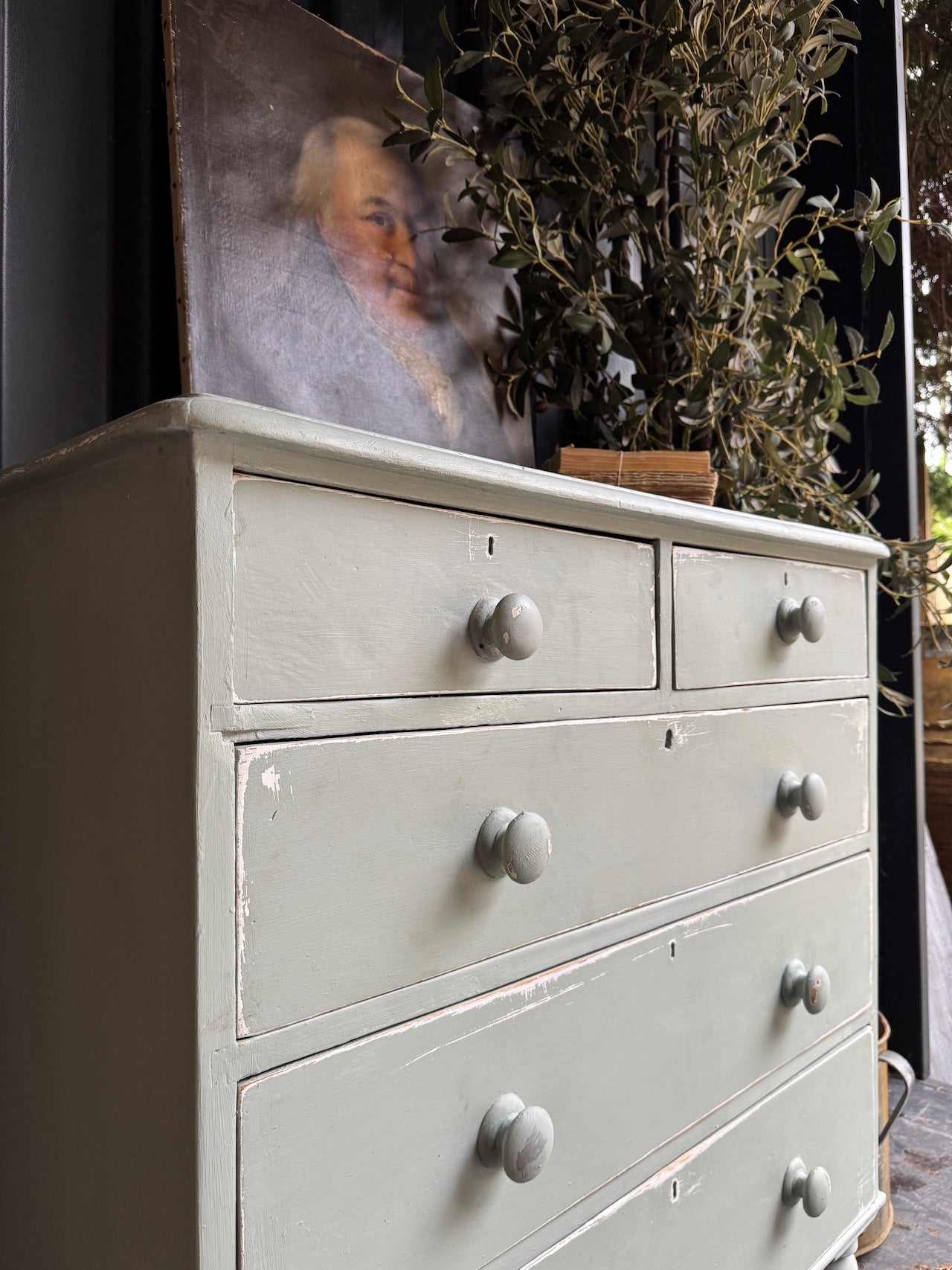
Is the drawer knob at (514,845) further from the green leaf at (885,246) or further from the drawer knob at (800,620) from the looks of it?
the green leaf at (885,246)

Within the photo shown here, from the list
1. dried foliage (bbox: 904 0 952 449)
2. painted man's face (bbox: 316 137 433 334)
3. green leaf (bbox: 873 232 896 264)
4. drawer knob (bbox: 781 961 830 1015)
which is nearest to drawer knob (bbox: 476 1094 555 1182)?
drawer knob (bbox: 781 961 830 1015)

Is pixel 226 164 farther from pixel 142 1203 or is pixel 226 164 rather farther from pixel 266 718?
pixel 142 1203

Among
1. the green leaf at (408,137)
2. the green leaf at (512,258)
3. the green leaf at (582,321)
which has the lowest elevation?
the green leaf at (582,321)

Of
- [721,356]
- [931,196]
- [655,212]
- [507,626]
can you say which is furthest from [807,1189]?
[931,196]

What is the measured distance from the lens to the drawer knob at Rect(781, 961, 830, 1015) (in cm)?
100

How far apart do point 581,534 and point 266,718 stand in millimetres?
335

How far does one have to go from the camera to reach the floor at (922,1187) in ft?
4.13

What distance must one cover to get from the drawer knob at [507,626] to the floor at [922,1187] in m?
1.11

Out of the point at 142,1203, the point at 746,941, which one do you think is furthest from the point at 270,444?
the point at 746,941

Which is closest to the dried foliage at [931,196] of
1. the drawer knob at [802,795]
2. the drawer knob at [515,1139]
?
the drawer knob at [802,795]

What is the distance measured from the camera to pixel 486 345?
125 cm

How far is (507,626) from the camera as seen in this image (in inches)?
25.8

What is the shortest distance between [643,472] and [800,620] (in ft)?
0.79

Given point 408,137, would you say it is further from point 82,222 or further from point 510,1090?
point 510,1090
